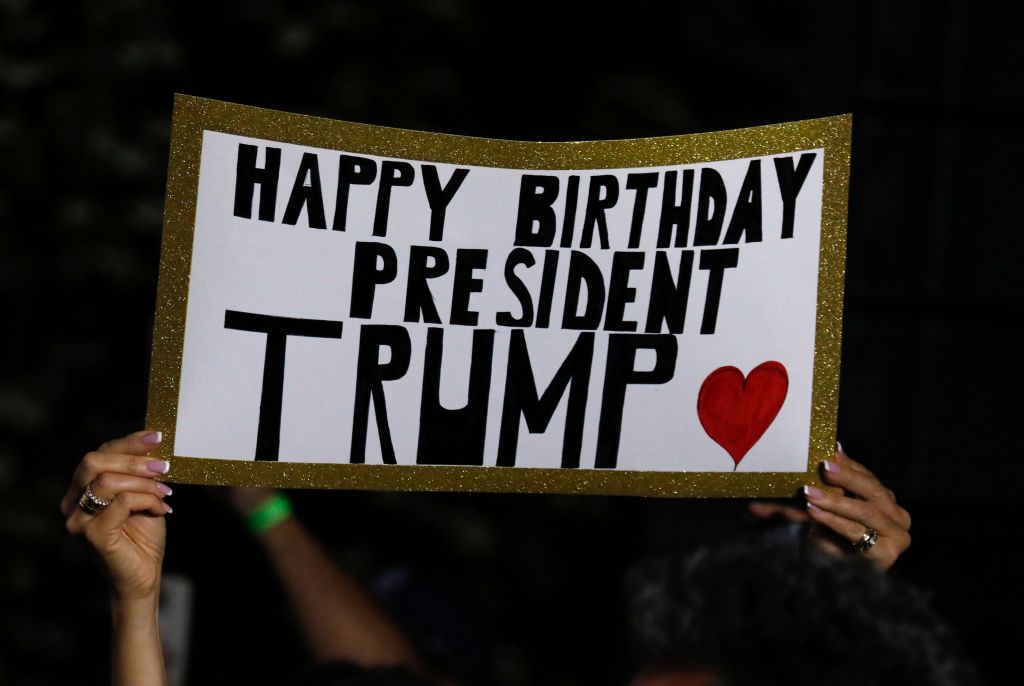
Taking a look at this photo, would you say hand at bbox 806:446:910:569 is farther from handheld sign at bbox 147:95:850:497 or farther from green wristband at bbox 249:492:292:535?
green wristband at bbox 249:492:292:535

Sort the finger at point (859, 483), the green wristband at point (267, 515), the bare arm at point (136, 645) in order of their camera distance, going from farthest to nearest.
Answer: the green wristband at point (267, 515)
the finger at point (859, 483)
the bare arm at point (136, 645)

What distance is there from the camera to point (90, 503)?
1726 millimetres

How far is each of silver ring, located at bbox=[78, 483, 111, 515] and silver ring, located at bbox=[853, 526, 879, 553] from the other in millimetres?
1019

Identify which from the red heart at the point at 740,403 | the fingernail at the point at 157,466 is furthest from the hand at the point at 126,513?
the red heart at the point at 740,403

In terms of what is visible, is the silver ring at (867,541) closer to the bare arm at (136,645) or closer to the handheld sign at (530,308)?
the handheld sign at (530,308)

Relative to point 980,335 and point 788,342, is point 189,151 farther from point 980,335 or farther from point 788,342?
point 980,335

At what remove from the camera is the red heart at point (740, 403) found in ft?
6.27

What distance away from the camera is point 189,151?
5.92 ft

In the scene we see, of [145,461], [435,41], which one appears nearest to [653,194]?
[145,461]

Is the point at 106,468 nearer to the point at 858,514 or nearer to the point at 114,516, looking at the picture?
the point at 114,516

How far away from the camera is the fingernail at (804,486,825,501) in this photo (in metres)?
1.85

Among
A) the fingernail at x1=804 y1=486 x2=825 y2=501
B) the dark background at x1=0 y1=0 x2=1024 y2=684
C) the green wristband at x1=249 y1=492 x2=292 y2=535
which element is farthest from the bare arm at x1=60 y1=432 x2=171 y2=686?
the dark background at x1=0 y1=0 x2=1024 y2=684

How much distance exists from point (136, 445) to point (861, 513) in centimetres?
100

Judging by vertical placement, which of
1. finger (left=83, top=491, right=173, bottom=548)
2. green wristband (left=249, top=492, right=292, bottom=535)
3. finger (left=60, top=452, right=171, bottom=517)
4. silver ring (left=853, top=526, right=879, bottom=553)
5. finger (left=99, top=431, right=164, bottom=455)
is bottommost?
green wristband (left=249, top=492, right=292, bottom=535)
